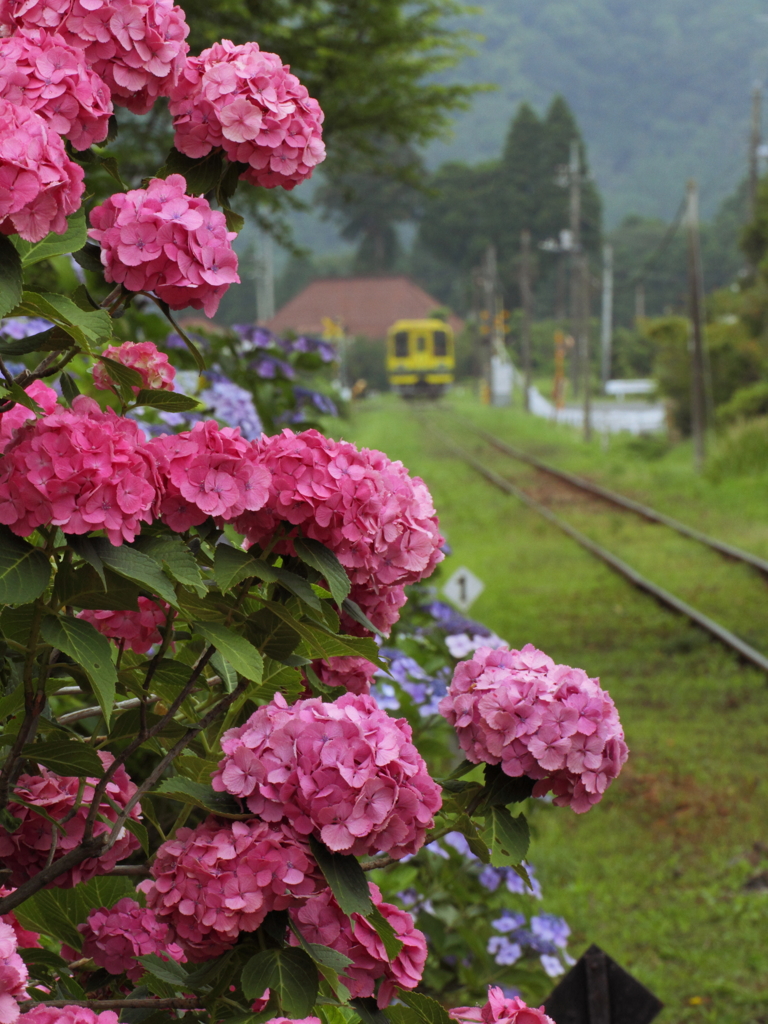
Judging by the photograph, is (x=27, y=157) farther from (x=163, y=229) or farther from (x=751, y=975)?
(x=751, y=975)

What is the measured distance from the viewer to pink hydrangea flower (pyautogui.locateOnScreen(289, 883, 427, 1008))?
1.27 meters

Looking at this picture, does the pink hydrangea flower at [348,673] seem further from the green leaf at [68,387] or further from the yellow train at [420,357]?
the yellow train at [420,357]

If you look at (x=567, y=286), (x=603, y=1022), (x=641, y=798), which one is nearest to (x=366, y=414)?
(x=641, y=798)

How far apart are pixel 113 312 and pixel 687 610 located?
8849 millimetres

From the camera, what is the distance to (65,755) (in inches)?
51.4

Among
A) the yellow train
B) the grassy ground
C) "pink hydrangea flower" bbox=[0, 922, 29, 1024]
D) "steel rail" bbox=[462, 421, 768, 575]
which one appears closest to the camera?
"pink hydrangea flower" bbox=[0, 922, 29, 1024]

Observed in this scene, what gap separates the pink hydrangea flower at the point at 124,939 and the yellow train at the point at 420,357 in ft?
154

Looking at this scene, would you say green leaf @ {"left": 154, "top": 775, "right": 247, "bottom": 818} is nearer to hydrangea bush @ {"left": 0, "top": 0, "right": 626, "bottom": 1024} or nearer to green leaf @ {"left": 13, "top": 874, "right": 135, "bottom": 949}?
hydrangea bush @ {"left": 0, "top": 0, "right": 626, "bottom": 1024}

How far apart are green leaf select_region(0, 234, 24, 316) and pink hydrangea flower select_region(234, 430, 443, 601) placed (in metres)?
0.32

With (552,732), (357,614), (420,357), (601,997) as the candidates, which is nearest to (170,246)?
(357,614)

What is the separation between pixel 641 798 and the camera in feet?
20.3

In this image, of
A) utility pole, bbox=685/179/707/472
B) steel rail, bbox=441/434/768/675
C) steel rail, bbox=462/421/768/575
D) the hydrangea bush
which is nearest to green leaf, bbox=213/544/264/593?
the hydrangea bush

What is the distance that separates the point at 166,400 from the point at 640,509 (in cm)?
1485

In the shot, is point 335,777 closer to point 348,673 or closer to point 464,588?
point 348,673
